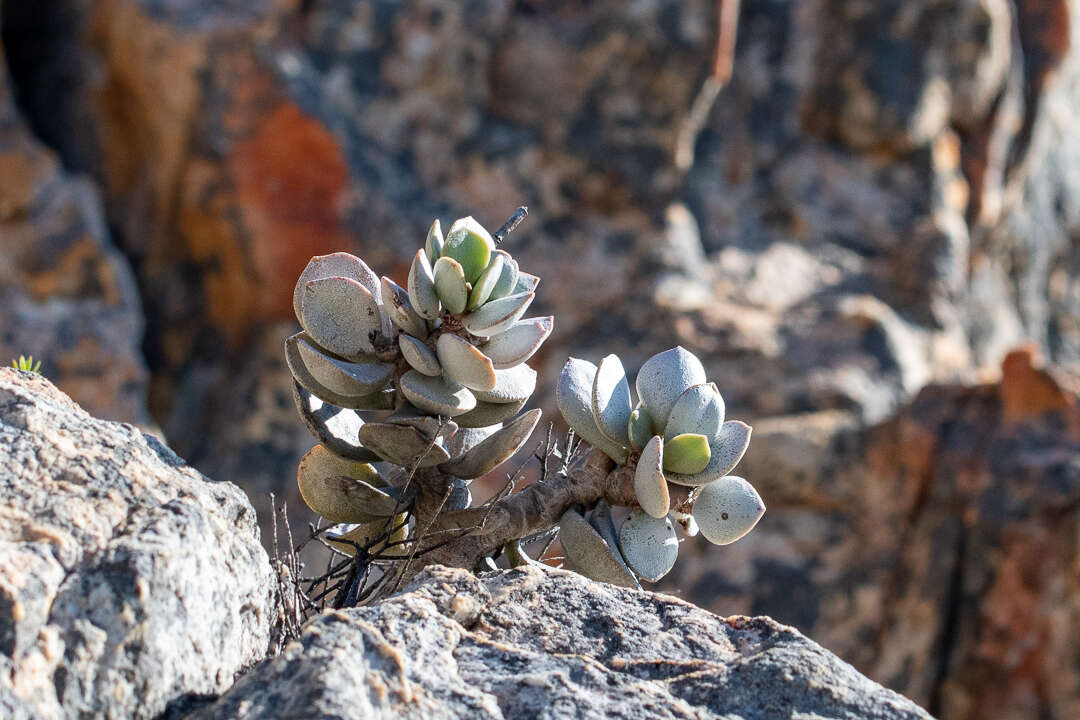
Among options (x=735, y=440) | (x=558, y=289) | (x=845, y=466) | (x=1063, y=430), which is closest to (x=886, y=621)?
(x=845, y=466)

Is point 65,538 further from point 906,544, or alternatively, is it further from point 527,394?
point 906,544

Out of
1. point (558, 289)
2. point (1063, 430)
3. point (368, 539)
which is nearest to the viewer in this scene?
point (368, 539)

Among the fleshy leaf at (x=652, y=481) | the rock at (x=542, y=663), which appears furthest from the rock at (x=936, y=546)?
the rock at (x=542, y=663)

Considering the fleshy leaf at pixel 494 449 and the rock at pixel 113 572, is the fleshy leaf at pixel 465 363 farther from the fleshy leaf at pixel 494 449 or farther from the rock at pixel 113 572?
the rock at pixel 113 572

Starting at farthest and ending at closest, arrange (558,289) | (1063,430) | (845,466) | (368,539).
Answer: (558,289) → (845,466) → (1063,430) → (368,539)

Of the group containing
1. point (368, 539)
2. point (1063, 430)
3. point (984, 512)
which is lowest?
point (368, 539)

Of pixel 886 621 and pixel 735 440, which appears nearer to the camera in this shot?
pixel 735 440
